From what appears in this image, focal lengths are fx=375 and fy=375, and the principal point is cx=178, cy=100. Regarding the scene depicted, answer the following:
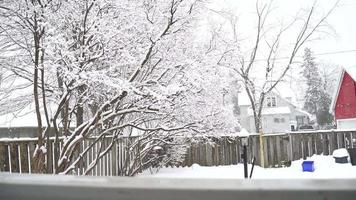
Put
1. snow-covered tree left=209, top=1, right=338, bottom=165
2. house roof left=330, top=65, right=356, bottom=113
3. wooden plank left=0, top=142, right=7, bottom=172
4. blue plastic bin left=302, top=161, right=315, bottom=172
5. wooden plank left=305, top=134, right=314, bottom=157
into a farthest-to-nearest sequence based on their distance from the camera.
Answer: house roof left=330, top=65, right=356, bottom=113 → snow-covered tree left=209, top=1, right=338, bottom=165 → wooden plank left=305, top=134, right=314, bottom=157 → blue plastic bin left=302, top=161, right=315, bottom=172 → wooden plank left=0, top=142, right=7, bottom=172

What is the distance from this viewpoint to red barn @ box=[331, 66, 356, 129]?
23.1 metres

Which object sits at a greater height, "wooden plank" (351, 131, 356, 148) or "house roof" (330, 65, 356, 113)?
"house roof" (330, 65, 356, 113)

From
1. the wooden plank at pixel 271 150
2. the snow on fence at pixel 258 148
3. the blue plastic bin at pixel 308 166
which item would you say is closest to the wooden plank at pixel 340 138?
the snow on fence at pixel 258 148

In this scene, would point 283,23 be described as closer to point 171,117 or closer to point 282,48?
point 282,48

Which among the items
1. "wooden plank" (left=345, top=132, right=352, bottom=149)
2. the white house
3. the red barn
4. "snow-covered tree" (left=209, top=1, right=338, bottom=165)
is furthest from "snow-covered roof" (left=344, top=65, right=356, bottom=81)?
the white house

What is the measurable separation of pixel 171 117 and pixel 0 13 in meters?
3.80

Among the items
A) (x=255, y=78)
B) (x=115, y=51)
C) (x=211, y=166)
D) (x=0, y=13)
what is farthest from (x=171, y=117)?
(x=255, y=78)

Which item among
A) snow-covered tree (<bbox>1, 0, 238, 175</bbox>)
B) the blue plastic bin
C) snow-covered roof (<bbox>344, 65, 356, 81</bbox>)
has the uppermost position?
snow-covered roof (<bbox>344, 65, 356, 81</bbox>)

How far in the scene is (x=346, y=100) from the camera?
24.6 m

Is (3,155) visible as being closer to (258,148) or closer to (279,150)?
(258,148)

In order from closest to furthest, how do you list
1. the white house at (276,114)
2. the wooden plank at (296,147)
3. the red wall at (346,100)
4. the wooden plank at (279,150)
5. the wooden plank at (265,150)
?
the wooden plank at (265,150), the wooden plank at (279,150), the wooden plank at (296,147), the red wall at (346,100), the white house at (276,114)

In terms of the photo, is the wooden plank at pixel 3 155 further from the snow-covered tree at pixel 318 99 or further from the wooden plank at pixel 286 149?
the snow-covered tree at pixel 318 99

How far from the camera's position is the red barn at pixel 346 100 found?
23094 millimetres

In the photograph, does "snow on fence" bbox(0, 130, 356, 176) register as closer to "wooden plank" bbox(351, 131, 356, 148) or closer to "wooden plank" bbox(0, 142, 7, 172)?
"wooden plank" bbox(351, 131, 356, 148)
